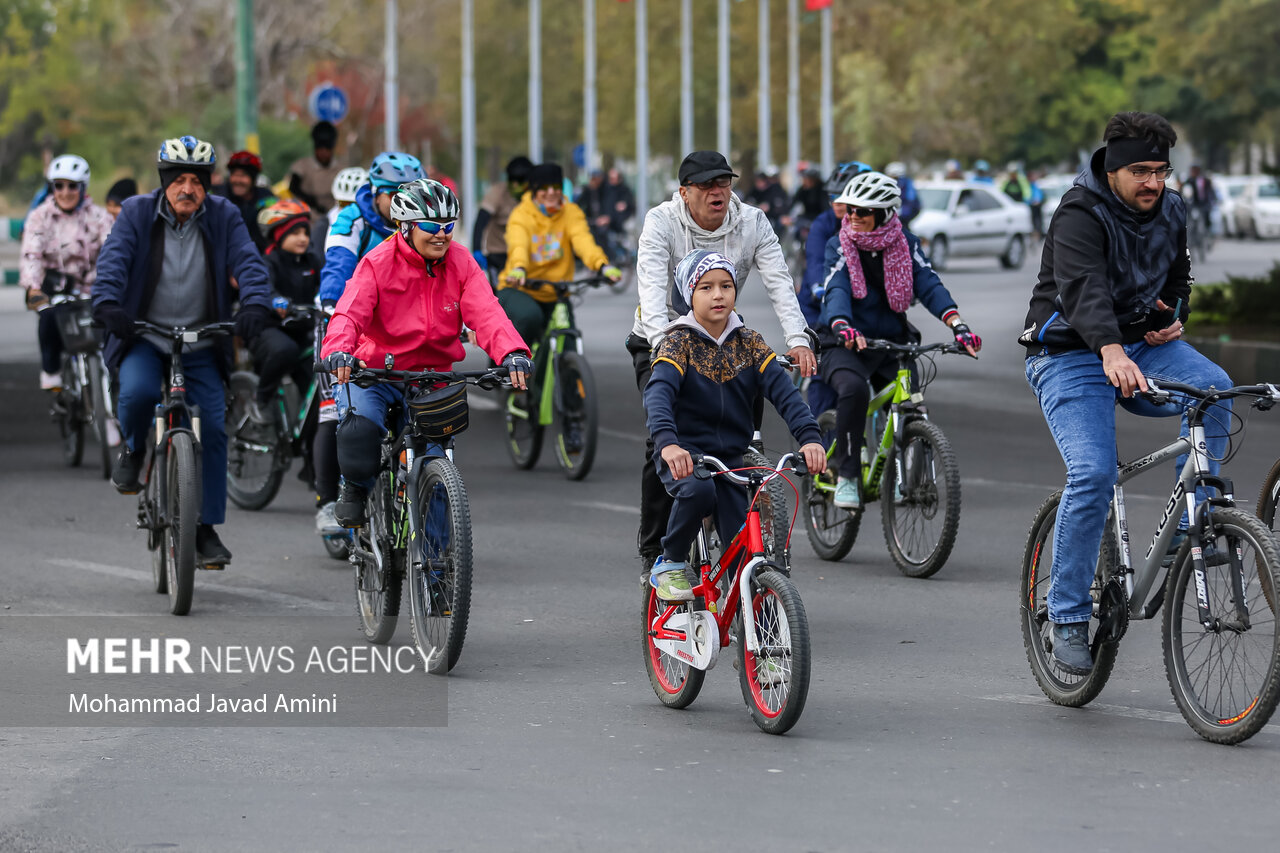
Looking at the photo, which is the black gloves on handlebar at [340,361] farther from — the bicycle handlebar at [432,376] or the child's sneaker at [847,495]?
the child's sneaker at [847,495]

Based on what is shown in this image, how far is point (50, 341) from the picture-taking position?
13648 mm

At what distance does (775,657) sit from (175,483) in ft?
10.5

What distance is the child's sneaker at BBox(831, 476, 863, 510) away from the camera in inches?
388

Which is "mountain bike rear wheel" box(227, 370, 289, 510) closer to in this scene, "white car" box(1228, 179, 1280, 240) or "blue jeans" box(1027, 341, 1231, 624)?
"blue jeans" box(1027, 341, 1231, 624)

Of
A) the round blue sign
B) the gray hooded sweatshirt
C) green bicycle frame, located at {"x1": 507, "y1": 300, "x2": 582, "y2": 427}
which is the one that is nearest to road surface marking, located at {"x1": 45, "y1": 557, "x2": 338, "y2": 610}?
the gray hooded sweatshirt

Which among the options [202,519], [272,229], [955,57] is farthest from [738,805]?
[955,57]

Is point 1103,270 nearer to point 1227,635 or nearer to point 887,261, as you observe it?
point 1227,635

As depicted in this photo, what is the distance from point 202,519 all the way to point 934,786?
4311 millimetres

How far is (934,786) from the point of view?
19.2ft

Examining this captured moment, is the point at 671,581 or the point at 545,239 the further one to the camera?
the point at 545,239

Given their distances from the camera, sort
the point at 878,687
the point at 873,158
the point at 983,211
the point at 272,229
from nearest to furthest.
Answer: the point at 878,687
the point at 272,229
the point at 983,211
the point at 873,158

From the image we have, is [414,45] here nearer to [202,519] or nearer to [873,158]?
[873,158]

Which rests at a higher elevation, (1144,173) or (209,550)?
(1144,173)

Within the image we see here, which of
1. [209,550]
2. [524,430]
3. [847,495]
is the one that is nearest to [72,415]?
[524,430]
